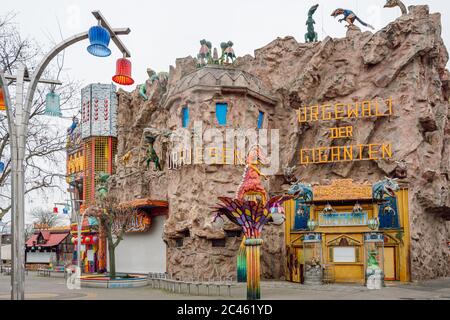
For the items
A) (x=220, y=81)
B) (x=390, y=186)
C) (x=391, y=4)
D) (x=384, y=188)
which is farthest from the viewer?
(x=391, y=4)

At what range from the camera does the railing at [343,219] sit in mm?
26391

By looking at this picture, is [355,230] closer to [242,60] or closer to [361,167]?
[361,167]

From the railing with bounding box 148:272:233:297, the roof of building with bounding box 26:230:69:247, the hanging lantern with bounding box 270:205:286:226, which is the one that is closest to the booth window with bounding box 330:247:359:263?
the hanging lantern with bounding box 270:205:286:226

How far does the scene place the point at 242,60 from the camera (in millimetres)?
36125

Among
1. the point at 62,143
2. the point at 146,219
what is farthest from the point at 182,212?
the point at 62,143

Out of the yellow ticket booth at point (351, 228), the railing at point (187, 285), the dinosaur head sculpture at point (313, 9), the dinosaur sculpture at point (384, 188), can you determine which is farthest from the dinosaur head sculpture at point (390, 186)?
the dinosaur head sculpture at point (313, 9)

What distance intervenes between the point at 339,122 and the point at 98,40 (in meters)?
23.7

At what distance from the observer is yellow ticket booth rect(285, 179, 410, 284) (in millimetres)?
26250

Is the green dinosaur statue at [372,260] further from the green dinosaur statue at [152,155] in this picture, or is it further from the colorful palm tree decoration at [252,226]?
the green dinosaur statue at [152,155]

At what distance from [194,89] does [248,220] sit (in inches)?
517

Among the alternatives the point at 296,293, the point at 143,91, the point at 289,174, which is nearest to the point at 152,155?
the point at 143,91

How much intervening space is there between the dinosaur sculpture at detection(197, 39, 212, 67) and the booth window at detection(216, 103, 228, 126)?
4.87 metres

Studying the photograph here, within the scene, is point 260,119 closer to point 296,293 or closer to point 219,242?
point 219,242

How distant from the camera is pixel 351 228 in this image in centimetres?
2656
